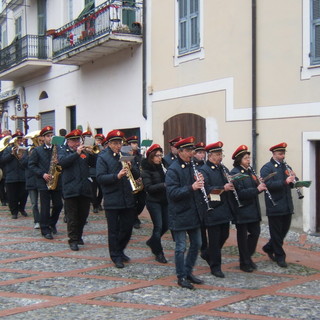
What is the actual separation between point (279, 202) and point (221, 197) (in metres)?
1.10

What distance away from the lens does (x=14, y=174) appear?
38.3 feet

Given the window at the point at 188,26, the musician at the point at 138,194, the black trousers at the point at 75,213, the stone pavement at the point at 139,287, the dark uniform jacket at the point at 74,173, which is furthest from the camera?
the window at the point at 188,26

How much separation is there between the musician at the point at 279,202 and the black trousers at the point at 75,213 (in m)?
2.85

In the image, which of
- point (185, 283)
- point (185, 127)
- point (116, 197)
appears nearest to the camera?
point (185, 283)

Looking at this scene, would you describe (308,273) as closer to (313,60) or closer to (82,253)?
(82,253)

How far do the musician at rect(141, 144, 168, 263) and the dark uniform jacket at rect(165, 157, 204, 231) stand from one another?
1223 millimetres

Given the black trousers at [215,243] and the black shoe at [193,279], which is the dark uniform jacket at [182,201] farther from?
the black shoe at [193,279]

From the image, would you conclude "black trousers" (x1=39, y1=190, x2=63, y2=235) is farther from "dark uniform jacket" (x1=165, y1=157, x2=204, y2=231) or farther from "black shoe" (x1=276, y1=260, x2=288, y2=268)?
"black shoe" (x1=276, y1=260, x2=288, y2=268)

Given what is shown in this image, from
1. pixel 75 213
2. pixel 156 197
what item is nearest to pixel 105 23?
pixel 75 213

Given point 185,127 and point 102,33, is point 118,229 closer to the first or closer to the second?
point 185,127

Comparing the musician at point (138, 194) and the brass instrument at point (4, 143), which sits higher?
the brass instrument at point (4, 143)

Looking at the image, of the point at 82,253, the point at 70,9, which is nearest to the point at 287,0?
the point at 82,253

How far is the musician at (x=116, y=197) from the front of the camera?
7.24 meters

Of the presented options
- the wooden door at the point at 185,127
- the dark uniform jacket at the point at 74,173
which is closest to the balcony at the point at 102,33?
the wooden door at the point at 185,127
